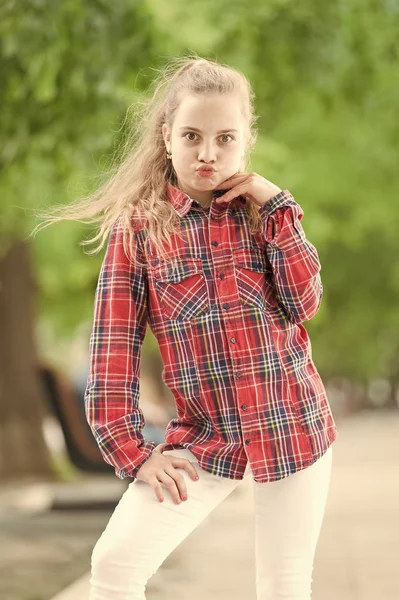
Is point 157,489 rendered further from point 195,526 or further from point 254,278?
point 254,278

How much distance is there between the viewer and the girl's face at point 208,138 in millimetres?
3355

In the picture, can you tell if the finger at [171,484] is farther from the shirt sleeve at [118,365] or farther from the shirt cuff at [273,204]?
the shirt cuff at [273,204]

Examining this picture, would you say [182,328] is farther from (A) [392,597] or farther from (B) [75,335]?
(B) [75,335]

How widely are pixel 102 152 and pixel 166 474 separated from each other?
6.02 meters

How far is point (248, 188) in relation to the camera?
3.41 metres

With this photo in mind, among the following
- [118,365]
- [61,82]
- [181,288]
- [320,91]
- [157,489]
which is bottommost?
[157,489]

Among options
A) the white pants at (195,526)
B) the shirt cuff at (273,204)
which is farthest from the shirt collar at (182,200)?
the white pants at (195,526)

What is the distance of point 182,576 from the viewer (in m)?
7.27

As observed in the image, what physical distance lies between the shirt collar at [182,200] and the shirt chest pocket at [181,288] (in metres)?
0.15

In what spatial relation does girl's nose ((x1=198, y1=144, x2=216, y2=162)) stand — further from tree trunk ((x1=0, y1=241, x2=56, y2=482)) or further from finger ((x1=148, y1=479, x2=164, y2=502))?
tree trunk ((x1=0, y1=241, x2=56, y2=482))

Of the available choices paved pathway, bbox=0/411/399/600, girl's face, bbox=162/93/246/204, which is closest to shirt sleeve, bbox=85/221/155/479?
girl's face, bbox=162/93/246/204

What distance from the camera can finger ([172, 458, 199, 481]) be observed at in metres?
3.26

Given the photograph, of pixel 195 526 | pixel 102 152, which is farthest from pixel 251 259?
pixel 102 152

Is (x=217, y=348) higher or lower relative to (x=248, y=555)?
higher
